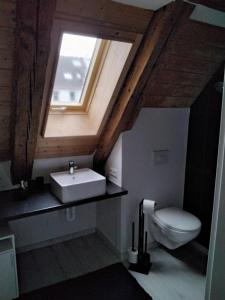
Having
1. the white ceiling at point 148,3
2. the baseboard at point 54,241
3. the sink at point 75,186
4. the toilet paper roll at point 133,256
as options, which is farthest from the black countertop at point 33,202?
the white ceiling at point 148,3

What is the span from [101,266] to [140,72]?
181 cm

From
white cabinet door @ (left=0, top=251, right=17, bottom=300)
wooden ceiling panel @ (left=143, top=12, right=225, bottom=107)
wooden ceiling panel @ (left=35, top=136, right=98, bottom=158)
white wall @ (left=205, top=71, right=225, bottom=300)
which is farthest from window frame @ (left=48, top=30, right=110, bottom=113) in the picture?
white wall @ (left=205, top=71, right=225, bottom=300)

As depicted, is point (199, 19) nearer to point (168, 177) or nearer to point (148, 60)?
point (148, 60)

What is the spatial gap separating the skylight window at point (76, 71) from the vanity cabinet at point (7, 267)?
1146 mm

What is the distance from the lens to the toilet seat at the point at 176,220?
2.16 metres

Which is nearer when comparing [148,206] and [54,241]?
[148,206]

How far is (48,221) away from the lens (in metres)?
2.62

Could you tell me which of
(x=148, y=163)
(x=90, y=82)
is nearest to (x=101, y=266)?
(x=148, y=163)

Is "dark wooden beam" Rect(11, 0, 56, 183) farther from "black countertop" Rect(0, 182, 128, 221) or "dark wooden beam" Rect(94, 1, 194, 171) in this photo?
"dark wooden beam" Rect(94, 1, 194, 171)

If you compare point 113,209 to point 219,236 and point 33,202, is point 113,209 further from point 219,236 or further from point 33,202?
point 219,236

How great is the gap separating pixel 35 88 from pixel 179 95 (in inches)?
54.9

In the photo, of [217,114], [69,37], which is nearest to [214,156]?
[217,114]

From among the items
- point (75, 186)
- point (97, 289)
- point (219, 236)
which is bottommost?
point (97, 289)

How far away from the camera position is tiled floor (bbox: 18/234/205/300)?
6.84 feet
